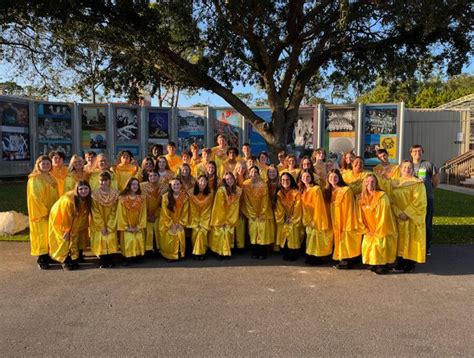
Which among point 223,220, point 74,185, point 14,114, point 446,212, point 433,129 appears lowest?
point 446,212

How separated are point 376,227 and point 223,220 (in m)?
2.48

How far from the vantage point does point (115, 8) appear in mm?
10883

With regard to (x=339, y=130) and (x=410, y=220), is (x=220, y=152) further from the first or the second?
(x=339, y=130)

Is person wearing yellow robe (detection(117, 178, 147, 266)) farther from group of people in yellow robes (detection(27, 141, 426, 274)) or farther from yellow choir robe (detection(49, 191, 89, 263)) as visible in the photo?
yellow choir robe (detection(49, 191, 89, 263))

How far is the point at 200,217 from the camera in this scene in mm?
7113

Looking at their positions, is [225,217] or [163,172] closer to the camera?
[225,217]

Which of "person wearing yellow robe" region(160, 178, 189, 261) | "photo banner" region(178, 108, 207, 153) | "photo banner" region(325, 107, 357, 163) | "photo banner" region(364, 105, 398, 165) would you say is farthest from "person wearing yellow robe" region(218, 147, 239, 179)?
"photo banner" region(364, 105, 398, 165)

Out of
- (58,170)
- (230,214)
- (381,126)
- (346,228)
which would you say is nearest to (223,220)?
(230,214)

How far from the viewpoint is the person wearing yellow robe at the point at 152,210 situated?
706cm

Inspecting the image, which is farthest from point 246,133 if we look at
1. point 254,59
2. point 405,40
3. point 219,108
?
point 405,40

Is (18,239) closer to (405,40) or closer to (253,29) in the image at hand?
(253,29)

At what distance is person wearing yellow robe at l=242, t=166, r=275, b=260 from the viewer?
23.3 ft

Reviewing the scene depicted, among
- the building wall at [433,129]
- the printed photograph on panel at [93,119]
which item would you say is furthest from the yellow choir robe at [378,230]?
the building wall at [433,129]

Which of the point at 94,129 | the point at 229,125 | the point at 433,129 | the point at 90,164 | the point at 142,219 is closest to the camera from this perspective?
the point at 142,219
